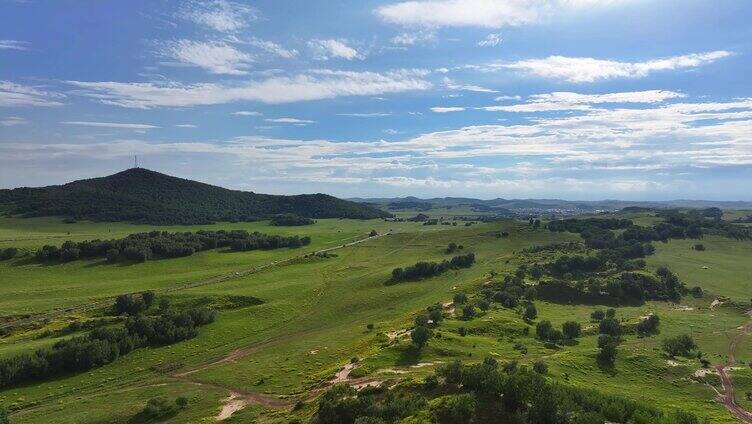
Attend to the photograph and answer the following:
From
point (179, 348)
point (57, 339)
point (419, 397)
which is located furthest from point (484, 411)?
point (57, 339)

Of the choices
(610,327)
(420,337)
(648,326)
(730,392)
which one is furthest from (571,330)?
(420,337)

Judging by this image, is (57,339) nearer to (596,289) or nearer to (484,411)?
(484,411)

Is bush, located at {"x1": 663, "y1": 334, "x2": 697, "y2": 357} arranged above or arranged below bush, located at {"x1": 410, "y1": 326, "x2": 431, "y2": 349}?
below

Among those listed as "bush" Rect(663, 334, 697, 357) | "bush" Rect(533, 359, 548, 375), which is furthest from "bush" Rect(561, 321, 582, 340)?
"bush" Rect(533, 359, 548, 375)

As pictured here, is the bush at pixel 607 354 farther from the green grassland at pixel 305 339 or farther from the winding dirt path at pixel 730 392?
the winding dirt path at pixel 730 392

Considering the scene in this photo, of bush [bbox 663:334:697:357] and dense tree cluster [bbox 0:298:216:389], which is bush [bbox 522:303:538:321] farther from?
dense tree cluster [bbox 0:298:216:389]

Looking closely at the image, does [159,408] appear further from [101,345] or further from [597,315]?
[597,315]

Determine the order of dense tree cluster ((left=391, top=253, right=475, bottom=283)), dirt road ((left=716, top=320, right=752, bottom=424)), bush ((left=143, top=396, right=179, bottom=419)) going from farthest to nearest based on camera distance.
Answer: dense tree cluster ((left=391, top=253, right=475, bottom=283)) → bush ((left=143, top=396, right=179, bottom=419)) → dirt road ((left=716, top=320, right=752, bottom=424))
